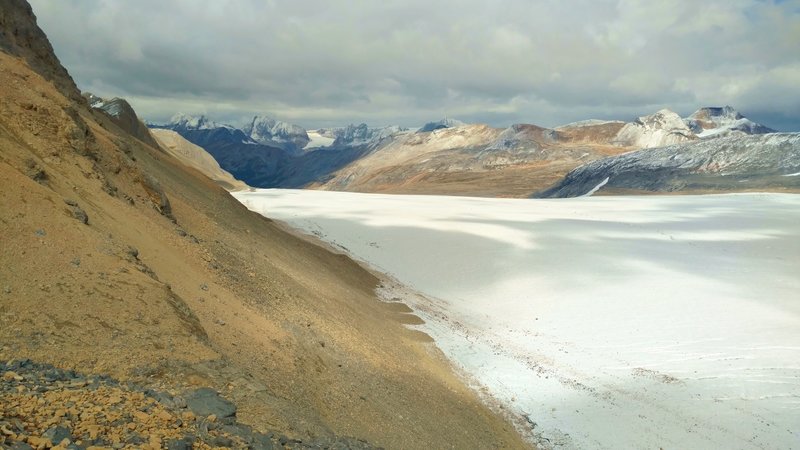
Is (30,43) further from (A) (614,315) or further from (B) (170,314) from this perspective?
(A) (614,315)

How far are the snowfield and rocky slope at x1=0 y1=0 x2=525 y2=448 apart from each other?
2.96 metres

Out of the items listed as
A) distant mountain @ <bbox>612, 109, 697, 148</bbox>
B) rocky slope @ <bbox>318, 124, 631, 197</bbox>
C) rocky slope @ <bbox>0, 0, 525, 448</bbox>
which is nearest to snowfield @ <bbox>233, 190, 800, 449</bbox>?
rocky slope @ <bbox>0, 0, 525, 448</bbox>

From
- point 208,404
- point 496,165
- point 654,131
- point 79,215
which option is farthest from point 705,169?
point 208,404

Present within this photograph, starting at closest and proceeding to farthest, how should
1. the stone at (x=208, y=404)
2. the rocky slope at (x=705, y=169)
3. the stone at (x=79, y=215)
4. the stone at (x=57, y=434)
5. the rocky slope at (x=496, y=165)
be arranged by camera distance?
the stone at (x=57, y=434), the stone at (x=208, y=404), the stone at (x=79, y=215), the rocky slope at (x=705, y=169), the rocky slope at (x=496, y=165)

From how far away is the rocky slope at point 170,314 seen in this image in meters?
7.22

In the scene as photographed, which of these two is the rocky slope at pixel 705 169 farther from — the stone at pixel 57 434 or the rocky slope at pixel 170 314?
the stone at pixel 57 434

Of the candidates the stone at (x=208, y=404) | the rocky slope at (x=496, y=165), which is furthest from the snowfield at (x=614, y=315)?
the rocky slope at (x=496, y=165)

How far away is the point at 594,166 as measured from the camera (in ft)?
327

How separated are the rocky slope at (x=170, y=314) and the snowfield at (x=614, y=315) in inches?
117

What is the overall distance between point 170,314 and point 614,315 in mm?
18846

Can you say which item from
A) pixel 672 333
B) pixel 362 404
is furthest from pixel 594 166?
pixel 362 404

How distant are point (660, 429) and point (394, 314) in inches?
403

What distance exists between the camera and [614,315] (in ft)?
72.7

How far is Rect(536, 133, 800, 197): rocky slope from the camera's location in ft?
244
